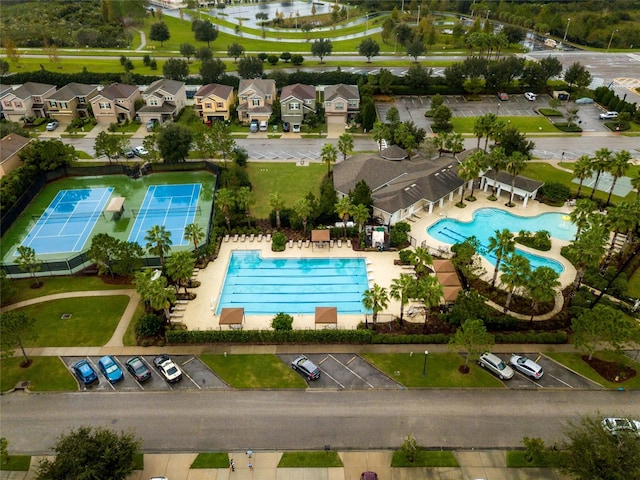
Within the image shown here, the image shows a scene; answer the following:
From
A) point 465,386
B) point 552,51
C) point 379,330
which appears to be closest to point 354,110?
point 379,330

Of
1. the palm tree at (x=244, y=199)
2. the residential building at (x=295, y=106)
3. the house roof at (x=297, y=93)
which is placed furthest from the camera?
the house roof at (x=297, y=93)

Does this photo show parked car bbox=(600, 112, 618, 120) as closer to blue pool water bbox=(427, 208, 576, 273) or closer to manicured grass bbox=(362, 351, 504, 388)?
blue pool water bbox=(427, 208, 576, 273)

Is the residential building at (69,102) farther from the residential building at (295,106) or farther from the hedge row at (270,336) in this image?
the hedge row at (270,336)

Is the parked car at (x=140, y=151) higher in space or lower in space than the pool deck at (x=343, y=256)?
higher

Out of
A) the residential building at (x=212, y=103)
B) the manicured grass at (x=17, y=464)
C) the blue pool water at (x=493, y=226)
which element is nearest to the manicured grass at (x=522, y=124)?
the blue pool water at (x=493, y=226)

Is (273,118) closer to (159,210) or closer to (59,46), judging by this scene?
(159,210)

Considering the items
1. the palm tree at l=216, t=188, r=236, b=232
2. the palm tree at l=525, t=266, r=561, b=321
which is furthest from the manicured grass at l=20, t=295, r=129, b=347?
the palm tree at l=525, t=266, r=561, b=321
